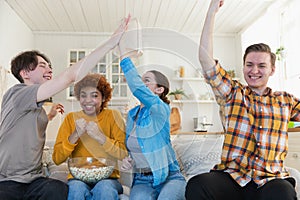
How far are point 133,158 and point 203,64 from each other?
Result: 1.82ft

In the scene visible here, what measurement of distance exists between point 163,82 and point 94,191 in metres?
0.59

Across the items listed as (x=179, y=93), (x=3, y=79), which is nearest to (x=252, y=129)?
(x=179, y=93)

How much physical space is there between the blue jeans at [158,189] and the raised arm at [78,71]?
0.57 meters

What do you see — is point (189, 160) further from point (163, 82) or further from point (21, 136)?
point (21, 136)

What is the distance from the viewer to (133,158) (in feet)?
5.53

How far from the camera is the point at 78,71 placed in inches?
61.8

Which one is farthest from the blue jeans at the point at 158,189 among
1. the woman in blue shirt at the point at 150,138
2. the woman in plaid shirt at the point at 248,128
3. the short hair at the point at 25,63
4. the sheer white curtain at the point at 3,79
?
the sheer white curtain at the point at 3,79

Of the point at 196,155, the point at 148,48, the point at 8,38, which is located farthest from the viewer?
the point at 8,38

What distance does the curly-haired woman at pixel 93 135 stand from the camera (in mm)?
1610

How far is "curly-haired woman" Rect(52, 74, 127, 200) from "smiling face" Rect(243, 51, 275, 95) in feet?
2.12

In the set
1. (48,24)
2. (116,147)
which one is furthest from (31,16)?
(116,147)

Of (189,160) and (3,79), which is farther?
(3,79)

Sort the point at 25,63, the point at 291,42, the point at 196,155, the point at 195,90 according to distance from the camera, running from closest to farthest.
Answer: the point at 195,90
the point at 25,63
the point at 196,155
the point at 291,42

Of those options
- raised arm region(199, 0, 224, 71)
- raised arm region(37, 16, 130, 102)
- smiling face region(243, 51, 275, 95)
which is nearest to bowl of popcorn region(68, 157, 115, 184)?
raised arm region(37, 16, 130, 102)
